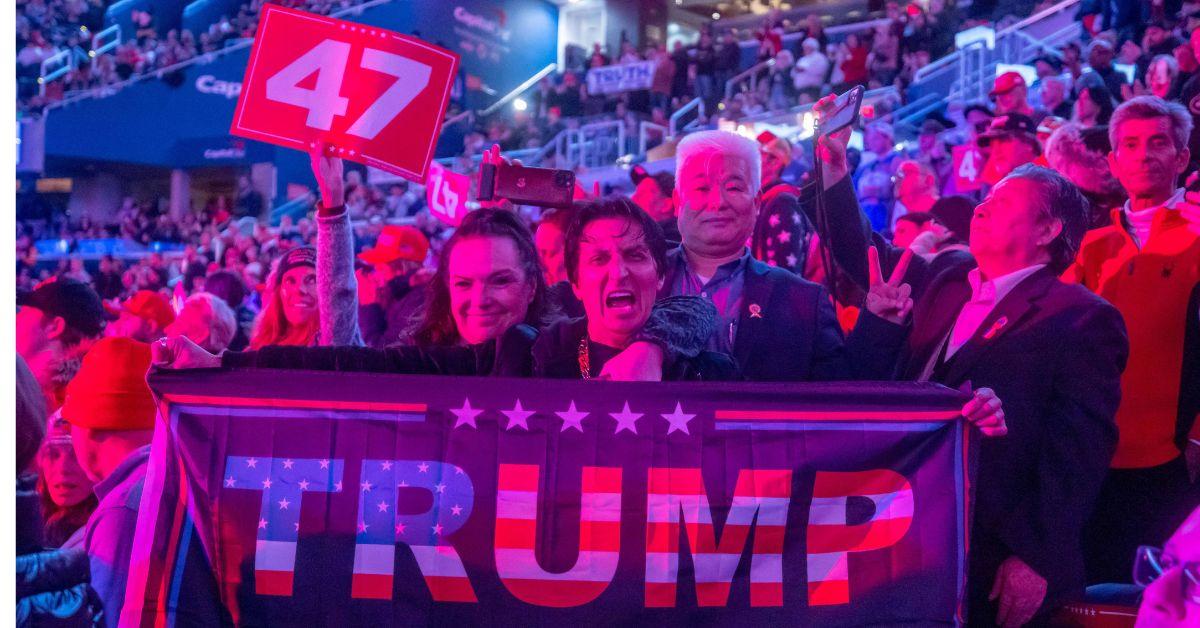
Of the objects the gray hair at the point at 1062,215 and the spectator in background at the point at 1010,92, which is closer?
the gray hair at the point at 1062,215

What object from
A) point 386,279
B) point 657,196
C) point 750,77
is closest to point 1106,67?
point 657,196

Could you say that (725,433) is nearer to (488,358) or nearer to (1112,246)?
(488,358)

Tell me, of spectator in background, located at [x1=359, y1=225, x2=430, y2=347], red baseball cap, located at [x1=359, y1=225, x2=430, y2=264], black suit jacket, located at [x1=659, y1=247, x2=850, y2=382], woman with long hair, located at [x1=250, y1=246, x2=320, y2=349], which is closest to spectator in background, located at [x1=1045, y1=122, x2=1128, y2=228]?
black suit jacket, located at [x1=659, y1=247, x2=850, y2=382]

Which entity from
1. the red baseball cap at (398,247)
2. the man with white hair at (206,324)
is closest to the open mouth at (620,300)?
the man with white hair at (206,324)

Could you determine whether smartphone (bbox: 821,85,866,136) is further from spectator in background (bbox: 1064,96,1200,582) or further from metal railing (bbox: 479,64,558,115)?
metal railing (bbox: 479,64,558,115)

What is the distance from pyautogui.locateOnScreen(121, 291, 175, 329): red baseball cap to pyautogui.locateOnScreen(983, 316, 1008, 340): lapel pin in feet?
14.4

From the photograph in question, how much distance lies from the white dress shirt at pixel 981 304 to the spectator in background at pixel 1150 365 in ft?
1.82

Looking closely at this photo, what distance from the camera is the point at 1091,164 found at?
13.7 ft

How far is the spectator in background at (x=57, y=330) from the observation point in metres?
4.16

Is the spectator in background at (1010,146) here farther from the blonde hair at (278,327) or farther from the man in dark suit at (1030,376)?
the blonde hair at (278,327)

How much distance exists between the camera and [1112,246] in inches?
143

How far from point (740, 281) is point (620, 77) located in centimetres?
1913

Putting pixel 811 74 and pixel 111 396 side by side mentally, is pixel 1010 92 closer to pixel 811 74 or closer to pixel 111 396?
pixel 111 396

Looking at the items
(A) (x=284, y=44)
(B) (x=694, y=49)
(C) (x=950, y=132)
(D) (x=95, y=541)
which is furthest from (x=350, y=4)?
(D) (x=95, y=541)
